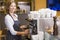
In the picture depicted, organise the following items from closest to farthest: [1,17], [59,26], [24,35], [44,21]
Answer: [59,26] < [44,21] < [24,35] < [1,17]

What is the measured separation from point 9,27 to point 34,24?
0.57 m

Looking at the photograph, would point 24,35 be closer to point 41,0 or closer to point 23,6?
point 23,6

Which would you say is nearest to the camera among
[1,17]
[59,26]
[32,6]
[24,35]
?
[59,26]

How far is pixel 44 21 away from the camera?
193cm

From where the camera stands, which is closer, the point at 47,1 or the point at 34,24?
the point at 34,24

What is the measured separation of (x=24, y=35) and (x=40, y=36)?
56 cm

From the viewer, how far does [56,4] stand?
214 inches

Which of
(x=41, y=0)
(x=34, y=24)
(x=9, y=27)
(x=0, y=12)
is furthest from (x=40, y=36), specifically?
(x=41, y=0)

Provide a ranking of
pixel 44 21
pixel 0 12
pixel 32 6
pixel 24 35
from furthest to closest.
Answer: pixel 32 6
pixel 0 12
pixel 24 35
pixel 44 21

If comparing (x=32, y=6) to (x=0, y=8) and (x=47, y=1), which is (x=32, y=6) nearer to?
(x=47, y=1)

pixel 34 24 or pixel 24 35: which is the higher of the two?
pixel 34 24

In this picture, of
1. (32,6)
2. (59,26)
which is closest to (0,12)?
(32,6)

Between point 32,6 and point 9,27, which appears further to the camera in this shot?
point 32,6


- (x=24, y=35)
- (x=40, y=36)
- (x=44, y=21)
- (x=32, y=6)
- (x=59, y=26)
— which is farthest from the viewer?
(x=32, y=6)
